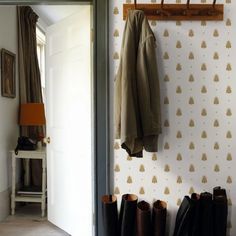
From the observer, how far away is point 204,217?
1608mm

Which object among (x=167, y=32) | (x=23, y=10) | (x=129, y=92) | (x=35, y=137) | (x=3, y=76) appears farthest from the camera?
(x=35, y=137)

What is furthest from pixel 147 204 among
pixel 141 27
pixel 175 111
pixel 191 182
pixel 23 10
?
pixel 23 10

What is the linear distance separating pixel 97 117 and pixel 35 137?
2.06m

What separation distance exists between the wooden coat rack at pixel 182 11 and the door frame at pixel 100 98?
18cm

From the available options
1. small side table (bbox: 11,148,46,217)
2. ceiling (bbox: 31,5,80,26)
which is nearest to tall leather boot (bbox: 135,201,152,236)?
small side table (bbox: 11,148,46,217)

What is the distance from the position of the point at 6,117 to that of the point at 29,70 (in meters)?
0.80

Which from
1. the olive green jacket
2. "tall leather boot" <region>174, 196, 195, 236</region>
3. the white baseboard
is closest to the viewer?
the olive green jacket

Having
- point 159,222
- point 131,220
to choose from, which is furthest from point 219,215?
point 131,220

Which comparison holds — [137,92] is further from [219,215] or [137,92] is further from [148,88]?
[219,215]

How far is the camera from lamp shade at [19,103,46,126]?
3168mm

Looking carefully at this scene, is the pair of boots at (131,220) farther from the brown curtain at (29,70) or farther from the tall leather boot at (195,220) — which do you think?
the brown curtain at (29,70)

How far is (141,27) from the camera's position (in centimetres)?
158

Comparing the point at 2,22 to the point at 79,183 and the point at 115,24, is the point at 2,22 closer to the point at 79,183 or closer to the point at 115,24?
the point at 115,24

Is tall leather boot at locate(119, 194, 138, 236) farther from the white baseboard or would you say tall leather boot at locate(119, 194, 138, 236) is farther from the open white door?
the white baseboard
